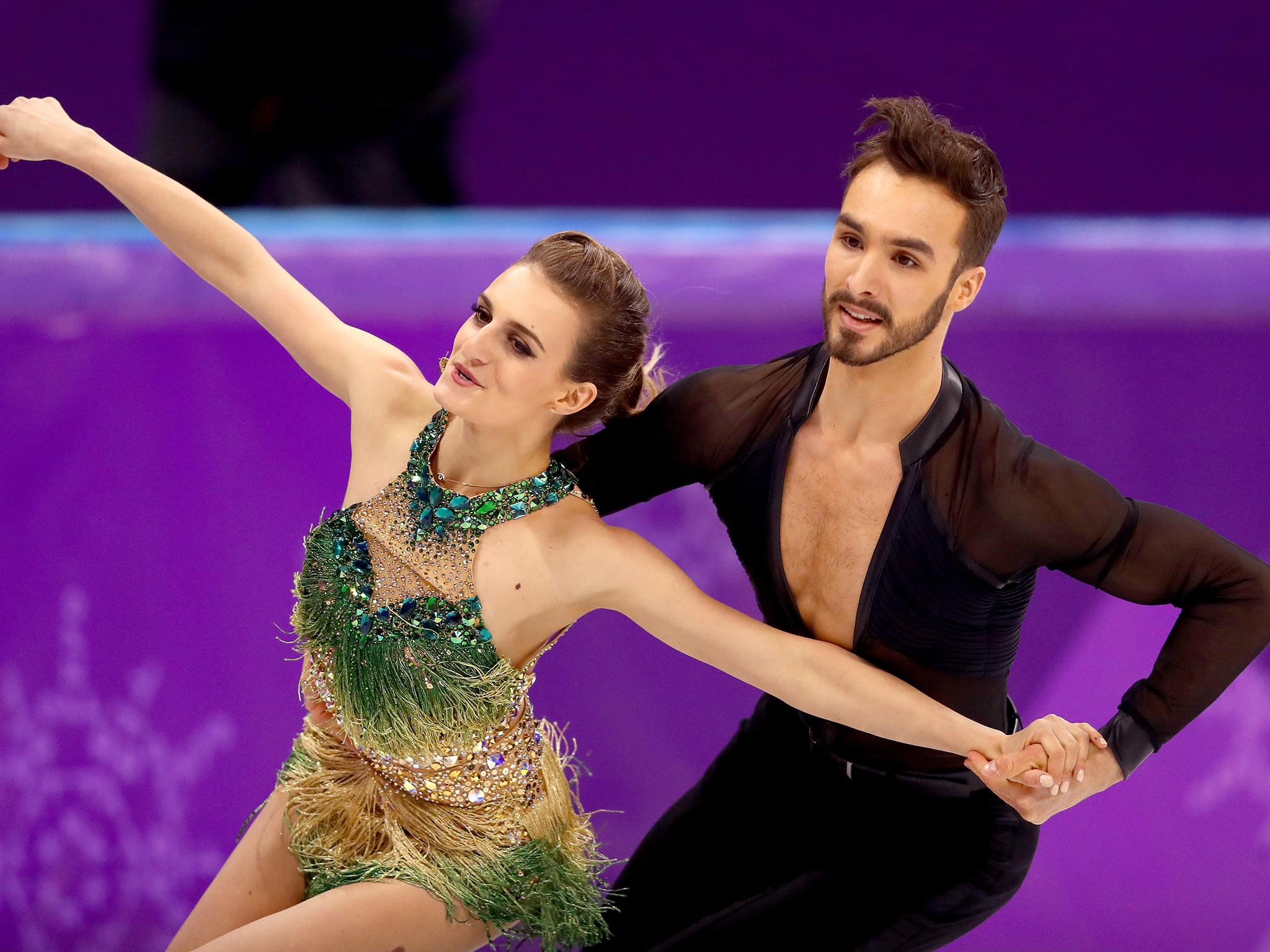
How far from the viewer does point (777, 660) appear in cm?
218

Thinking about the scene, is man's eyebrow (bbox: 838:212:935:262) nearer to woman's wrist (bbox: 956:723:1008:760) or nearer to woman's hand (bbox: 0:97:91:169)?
woman's wrist (bbox: 956:723:1008:760)

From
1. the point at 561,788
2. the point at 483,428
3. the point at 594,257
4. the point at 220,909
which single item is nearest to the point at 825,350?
the point at 594,257

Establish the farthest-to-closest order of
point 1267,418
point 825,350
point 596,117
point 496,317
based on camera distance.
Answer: point 596,117
point 1267,418
point 825,350
point 496,317

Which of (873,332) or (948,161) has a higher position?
(948,161)

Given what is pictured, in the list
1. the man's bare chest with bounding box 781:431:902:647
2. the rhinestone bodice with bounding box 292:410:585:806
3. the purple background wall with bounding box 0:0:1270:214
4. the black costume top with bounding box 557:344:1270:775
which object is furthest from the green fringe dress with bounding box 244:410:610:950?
the purple background wall with bounding box 0:0:1270:214

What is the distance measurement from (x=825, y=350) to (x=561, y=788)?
2.70ft

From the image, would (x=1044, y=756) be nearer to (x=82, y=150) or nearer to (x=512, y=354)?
(x=512, y=354)

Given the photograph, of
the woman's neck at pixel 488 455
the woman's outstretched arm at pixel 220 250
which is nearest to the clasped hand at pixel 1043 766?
the woman's neck at pixel 488 455

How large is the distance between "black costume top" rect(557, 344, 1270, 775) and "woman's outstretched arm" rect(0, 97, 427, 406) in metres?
0.37

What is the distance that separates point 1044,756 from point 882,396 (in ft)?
1.89

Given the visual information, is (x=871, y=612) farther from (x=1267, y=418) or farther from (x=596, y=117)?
(x=596, y=117)

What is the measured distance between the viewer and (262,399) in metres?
3.12

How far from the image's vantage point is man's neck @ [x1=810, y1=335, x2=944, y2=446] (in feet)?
7.20

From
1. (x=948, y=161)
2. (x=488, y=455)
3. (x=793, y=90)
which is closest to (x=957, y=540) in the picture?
(x=948, y=161)
